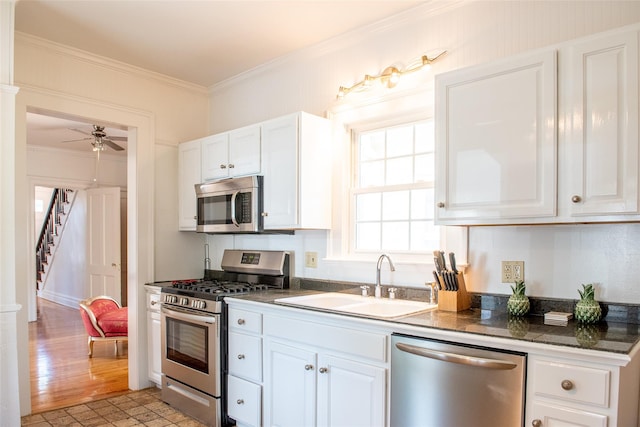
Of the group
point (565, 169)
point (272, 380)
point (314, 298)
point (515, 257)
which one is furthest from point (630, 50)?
point (272, 380)

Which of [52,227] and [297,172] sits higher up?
[297,172]

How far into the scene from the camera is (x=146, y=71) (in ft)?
12.4

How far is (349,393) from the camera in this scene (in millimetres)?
2201

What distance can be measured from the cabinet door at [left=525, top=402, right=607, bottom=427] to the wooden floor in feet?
10.5

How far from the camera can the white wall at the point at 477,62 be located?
2.04 meters

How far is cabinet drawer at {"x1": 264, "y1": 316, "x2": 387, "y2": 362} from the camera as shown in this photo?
6.87 ft

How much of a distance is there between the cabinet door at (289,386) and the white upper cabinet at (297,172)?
2.81ft

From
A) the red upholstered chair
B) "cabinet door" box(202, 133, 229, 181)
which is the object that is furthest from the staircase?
"cabinet door" box(202, 133, 229, 181)

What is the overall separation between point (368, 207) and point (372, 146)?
1.41 feet

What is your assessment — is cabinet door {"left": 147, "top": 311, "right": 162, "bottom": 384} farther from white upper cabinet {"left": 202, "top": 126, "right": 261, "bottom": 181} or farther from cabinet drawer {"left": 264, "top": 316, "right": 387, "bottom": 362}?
cabinet drawer {"left": 264, "top": 316, "right": 387, "bottom": 362}

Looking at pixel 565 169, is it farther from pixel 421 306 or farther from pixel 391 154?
pixel 391 154

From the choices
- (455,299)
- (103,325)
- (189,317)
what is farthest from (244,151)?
(103,325)

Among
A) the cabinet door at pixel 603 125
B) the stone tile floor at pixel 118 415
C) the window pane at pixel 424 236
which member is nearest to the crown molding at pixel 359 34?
the cabinet door at pixel 603 125

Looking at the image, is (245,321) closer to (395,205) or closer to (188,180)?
(395,205)
